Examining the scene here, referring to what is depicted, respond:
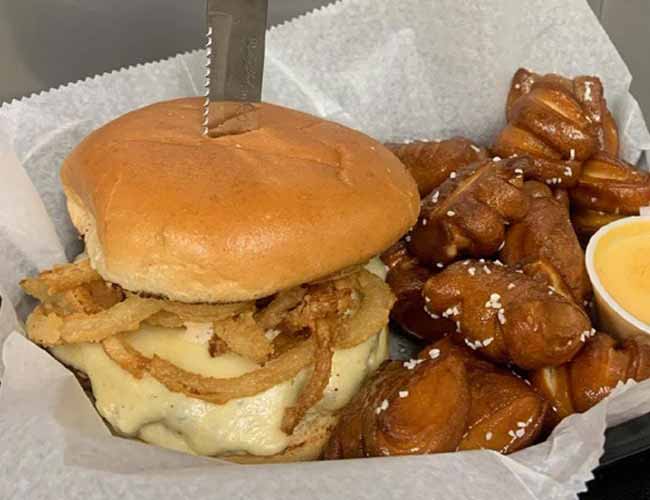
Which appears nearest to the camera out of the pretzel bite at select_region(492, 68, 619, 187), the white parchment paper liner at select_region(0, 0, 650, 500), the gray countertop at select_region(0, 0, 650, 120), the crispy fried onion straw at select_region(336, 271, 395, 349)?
the white parchment paper liner at select_region(0, 0, 650, 500)

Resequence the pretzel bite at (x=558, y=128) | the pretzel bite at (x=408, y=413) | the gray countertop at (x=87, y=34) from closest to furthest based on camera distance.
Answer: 1. the pretzel bite at (x=408, y=413)
2. the pretzel bite at (x=558, y=128)
3. the gray countertop at (x=87, y=34)

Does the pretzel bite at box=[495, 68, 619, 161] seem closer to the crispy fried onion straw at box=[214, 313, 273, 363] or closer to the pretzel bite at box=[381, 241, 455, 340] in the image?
the pretzel bite at box=[381, 241, 455, 340]

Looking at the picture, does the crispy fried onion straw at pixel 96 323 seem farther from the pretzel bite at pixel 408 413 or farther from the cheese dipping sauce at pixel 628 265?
the cheese dipping sauce at pixel 628 265

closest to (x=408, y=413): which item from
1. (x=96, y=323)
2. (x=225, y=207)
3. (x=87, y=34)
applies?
(x=225, y=207)

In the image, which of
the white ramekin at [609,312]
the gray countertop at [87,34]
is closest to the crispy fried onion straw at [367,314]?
the white ramekin at [609,312]

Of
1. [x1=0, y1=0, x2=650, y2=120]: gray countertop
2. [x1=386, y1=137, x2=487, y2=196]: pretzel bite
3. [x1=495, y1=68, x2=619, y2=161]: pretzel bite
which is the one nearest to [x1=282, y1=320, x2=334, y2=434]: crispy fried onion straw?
[x1=386, y1=137, x2=487, y2=196]: pretzel bite

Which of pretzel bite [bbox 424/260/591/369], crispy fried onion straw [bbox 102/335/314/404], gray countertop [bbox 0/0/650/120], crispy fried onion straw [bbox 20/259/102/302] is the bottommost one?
crispy fried onion straw [bbox 102/335/314/404]

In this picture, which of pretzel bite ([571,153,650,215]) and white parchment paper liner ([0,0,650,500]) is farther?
pretzel bite ([571,153,650,215])

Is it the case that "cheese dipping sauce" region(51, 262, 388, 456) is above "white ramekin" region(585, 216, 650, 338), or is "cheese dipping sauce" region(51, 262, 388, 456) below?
below
